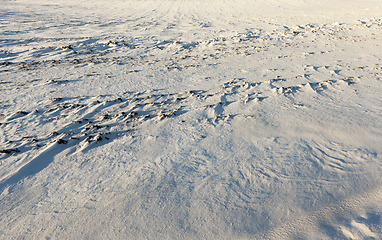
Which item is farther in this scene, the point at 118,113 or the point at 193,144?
the point at 118,113

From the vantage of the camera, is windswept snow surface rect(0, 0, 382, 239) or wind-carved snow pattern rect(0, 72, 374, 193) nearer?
windswept snow surface rect(0, 0, 382, 239)

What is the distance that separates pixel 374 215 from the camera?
6.39 feet

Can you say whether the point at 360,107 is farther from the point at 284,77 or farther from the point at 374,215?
the point at 374,215

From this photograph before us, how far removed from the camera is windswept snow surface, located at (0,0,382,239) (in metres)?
1.98

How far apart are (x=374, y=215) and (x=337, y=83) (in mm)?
3118

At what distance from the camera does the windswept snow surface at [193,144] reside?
1.98m

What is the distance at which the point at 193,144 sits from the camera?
9.51 feet

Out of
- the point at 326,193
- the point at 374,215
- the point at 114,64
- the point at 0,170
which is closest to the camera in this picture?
the point at 374,215

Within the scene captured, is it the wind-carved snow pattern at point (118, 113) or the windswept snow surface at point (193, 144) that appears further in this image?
the wind-carved snow pattern at point (118, 113)

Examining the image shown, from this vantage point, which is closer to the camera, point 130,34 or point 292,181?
point 292,181

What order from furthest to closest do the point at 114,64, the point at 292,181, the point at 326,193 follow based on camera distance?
1. the point at 114,64
2. the point at 292,181
3. the point at 326,193

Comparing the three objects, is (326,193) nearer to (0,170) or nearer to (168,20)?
(0,170)

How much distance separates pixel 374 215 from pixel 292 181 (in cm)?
72

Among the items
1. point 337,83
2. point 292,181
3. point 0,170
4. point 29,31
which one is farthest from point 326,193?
point 29,31
